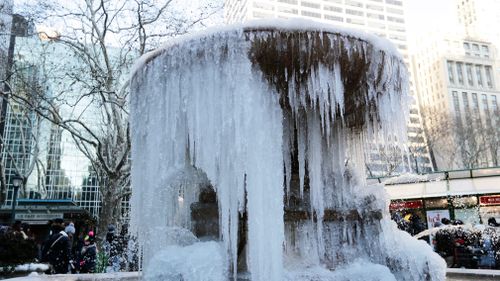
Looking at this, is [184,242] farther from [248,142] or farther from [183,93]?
[183,93]

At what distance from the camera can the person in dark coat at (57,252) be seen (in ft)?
30.9

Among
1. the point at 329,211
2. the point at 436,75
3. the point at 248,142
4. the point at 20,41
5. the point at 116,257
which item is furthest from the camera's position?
the point at 436,75

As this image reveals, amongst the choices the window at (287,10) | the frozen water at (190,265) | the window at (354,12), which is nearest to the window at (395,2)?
the window at (354,12)

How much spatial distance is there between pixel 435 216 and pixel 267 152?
15264 millimetres

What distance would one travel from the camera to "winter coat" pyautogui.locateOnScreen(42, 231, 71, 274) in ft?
30.8

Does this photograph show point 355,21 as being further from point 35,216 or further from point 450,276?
point 450,276

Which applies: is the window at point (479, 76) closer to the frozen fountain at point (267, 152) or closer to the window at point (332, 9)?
the window at point (332, 9)

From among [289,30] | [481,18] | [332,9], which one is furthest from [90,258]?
[481,18]

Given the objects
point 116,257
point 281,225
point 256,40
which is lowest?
point 116,257

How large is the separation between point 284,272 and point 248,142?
1.42m

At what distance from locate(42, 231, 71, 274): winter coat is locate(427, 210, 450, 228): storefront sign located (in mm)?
13815

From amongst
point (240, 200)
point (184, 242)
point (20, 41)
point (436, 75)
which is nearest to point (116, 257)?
point (184, 242)

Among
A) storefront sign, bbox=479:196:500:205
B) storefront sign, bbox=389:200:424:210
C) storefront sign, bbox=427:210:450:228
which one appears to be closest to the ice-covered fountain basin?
storefront sign, bbox=427:210:450:228

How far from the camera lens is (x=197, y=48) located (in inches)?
190
